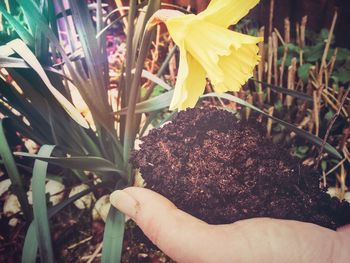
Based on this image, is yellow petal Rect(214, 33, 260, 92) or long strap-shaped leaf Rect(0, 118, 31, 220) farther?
long strap-shaped leaf Rect(0, 118, 31, 220)

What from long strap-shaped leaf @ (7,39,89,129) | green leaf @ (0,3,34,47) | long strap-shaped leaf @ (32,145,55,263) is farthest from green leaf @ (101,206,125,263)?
green leaf @ (0,3,34,47)

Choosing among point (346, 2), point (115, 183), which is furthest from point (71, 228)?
point (346, 2)

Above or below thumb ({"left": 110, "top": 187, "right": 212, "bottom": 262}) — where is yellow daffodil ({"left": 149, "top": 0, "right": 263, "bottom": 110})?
above

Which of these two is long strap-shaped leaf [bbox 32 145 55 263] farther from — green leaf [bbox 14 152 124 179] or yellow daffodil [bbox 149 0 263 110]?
yellow daffodil [bbox 149 0 263 110]

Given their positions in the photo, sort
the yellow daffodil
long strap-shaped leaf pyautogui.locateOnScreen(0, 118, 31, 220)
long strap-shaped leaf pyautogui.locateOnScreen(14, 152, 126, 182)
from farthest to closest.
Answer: long strap-shaped leaf pyautogui.locateOnScreen(0, 118, 31, 220) < long strap-shaped leaf pyautogui.locateOnScreen(14, 152, 126, 182) < the yellow daffodil

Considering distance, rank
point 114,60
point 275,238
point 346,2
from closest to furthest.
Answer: point 275,238 < point 346,2 < point 114,60

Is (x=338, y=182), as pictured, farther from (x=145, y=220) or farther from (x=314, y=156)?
(x=145, y=220)

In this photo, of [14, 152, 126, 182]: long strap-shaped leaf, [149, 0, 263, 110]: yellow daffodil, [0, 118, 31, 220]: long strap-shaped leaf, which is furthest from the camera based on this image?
[0, 118, 31, 220]: long strap-shaped leaf
